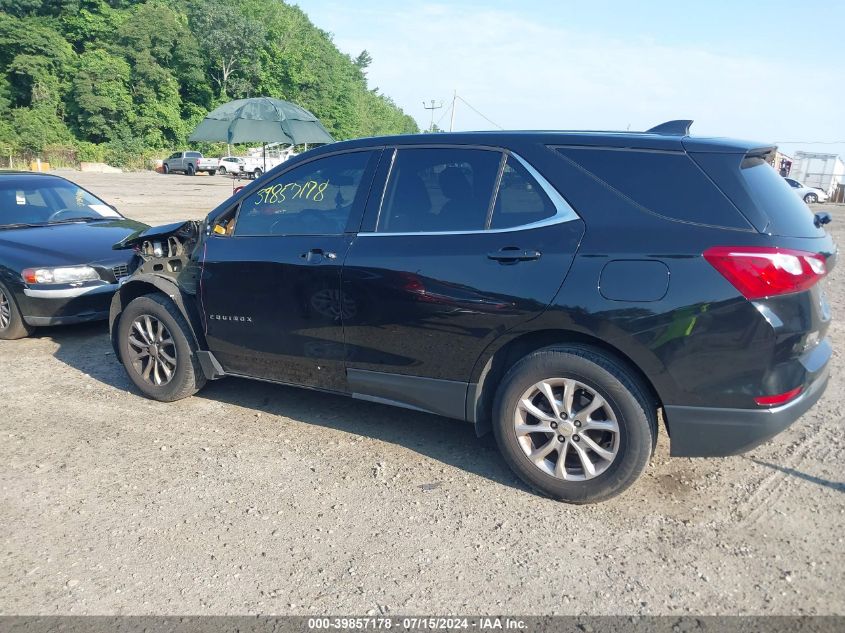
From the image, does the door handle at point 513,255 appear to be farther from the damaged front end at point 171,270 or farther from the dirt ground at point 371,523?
the damaged front end at point 171,270

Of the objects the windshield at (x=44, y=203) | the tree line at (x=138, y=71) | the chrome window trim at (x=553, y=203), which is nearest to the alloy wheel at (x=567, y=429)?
the chrome window trim at (x=553, y=203)

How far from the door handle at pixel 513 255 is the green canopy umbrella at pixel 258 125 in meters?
12.6

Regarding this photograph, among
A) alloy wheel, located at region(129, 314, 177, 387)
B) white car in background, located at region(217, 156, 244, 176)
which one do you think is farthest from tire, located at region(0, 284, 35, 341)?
white car in background, located at region(217, 156, 244, 176)

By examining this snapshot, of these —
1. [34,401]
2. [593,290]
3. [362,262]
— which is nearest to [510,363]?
[593,290]

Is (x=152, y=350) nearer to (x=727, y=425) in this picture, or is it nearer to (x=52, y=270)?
(x=52, y=270)

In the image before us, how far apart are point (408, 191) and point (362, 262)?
19.2 inches

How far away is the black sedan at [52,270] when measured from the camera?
6.18m

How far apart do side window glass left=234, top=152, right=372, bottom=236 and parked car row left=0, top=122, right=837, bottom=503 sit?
0.01m

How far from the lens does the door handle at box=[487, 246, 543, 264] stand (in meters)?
3.35

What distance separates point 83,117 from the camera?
58.1 m

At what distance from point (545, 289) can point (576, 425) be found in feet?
2.26

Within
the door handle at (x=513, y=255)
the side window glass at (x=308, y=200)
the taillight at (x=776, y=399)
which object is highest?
the side window glass at (x=308, y=200)

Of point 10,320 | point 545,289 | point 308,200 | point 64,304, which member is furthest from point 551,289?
point 10,320

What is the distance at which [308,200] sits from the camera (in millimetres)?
4230
